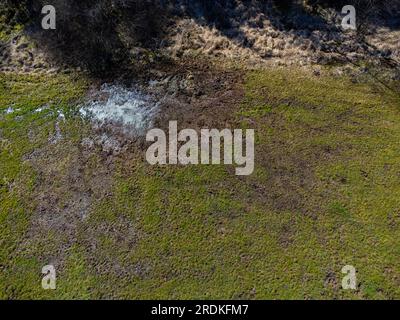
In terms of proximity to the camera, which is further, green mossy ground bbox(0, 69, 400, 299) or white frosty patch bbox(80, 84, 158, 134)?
white frosty patch bbox(80, 84, 158, 134)

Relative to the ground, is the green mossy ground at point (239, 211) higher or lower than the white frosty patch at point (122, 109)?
lower

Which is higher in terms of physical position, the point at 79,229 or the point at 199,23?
the point at 199,23

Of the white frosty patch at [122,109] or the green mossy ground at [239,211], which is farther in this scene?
the white frosty patch at [122,109]

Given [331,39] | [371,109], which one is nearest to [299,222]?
[371,109]

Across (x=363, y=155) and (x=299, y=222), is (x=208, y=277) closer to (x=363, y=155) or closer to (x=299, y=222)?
(x=299, y=222)

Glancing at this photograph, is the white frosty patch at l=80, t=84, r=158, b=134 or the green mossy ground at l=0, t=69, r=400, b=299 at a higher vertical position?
the white frosty patch at l=80, t=84, r=158, b=134
